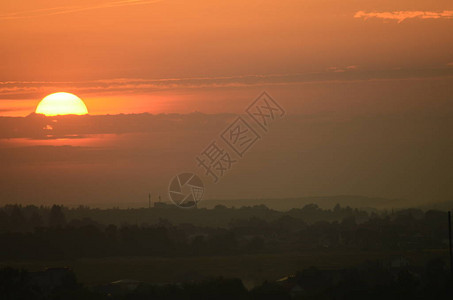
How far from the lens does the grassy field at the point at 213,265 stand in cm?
5575

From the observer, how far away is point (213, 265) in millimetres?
63500

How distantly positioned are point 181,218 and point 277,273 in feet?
261

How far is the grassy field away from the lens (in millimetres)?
55750

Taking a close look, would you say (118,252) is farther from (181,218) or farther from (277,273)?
(181,218)

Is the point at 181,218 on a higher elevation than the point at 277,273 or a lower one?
higher

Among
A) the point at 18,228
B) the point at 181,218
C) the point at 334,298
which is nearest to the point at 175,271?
the point at 334,298

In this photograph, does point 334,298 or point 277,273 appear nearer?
point 334,298

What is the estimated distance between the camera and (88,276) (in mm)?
55688

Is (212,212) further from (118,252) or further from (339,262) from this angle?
(339,262)

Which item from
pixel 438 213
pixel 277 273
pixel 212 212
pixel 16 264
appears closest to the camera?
pixel 277 273

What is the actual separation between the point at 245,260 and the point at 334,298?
1111 inches

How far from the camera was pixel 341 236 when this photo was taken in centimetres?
8488

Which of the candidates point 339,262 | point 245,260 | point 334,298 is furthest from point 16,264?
point 334,298

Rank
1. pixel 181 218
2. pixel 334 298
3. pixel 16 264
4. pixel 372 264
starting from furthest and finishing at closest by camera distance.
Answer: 1. pixel 181 218
2. pixel 16 264
3. pixel 372 264
4. pixel 334 298
